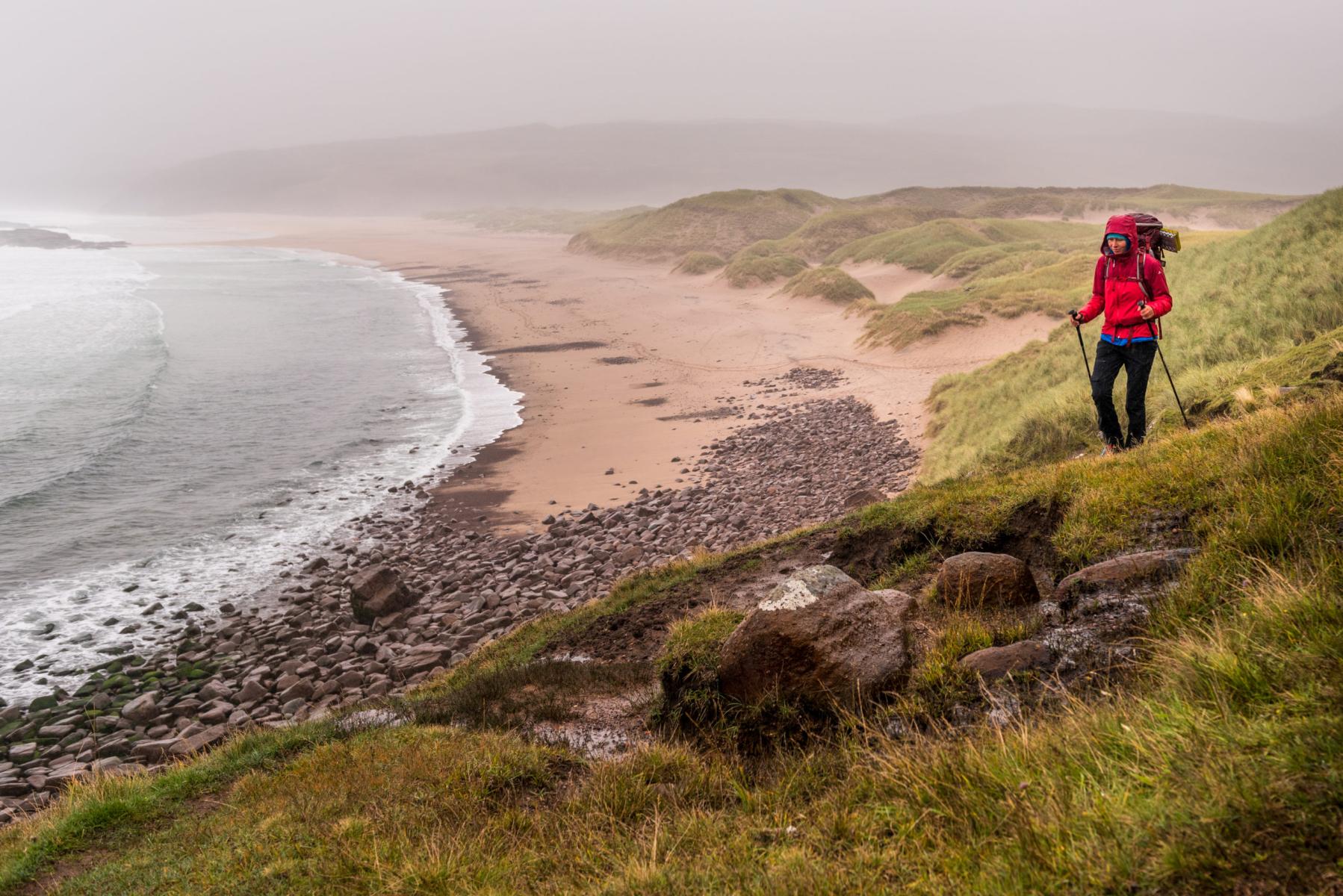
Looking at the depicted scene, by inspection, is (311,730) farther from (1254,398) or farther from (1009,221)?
(1009,221)

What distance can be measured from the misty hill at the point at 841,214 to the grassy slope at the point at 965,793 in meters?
63.4

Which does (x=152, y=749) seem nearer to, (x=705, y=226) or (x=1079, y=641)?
(x=1079, y=641)

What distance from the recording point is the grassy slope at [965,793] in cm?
291

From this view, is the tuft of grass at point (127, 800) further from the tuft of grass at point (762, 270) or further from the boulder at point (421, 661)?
the tuft of grass at point (762, 270)

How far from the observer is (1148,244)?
30.7 ft

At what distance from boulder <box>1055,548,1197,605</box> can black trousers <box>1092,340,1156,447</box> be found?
3.71m

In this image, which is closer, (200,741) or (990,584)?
(990,584)

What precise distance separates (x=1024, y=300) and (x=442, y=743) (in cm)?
3298

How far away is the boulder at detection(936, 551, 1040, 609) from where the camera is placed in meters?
6.66

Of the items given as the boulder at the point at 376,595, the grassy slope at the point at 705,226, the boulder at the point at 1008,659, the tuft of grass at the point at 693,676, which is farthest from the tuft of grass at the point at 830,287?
Result: the boulder at the point at 1008,659

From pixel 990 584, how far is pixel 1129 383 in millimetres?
4167

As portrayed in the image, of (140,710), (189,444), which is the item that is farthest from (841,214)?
(140,710)

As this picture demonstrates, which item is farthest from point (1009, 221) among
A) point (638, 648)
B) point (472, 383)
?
point (638, 648)

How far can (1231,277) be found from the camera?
17.0m
